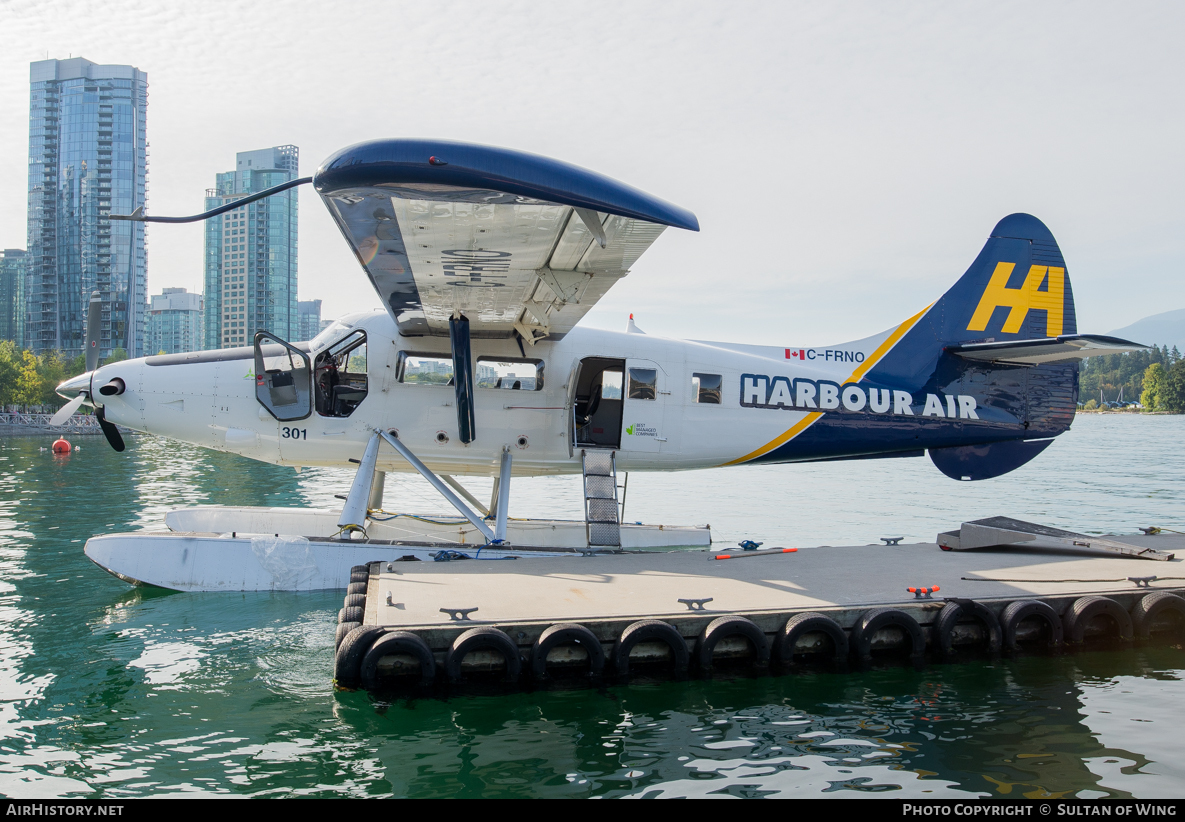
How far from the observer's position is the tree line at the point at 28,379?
5497cm

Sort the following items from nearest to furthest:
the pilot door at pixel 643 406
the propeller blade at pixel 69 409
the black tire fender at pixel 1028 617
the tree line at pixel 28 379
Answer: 1. the black tire fender at pixel 1028 617
2. the propeller blade at pixel 69 409
3. the pilot door at pixel 643 406
4. the tree line at pixel 28 379

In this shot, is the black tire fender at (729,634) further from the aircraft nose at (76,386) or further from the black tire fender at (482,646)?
the aircraft nose at (76,386)

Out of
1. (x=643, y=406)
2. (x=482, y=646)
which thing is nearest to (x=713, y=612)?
(x=482, y=646)

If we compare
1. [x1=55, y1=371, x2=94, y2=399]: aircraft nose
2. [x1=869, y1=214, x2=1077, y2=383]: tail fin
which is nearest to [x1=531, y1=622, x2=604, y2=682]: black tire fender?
[x1=55, y1=371, x2=94, y2=399]: aircraft nose

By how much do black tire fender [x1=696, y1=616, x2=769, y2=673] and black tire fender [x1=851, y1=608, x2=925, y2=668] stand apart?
0.70 meters

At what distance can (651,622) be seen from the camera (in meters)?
5.29

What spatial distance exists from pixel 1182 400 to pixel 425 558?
121038 mm

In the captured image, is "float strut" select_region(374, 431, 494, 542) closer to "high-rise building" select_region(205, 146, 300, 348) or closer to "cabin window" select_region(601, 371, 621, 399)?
"cabin window" select_region(601, 371, 621, 399)

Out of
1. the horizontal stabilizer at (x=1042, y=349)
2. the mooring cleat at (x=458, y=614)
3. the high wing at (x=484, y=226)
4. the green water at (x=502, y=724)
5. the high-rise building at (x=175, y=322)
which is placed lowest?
the green water at (x=502, y=724)

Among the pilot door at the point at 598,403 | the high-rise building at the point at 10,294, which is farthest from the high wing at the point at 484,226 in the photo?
the high-rise building at the point at 10,294

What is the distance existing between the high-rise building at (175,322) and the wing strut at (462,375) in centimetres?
15265

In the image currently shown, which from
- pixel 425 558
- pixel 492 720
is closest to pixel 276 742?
pixel 492 720

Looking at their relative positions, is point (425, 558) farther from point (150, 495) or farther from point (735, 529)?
point (150, 495)

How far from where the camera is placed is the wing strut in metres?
8.52
